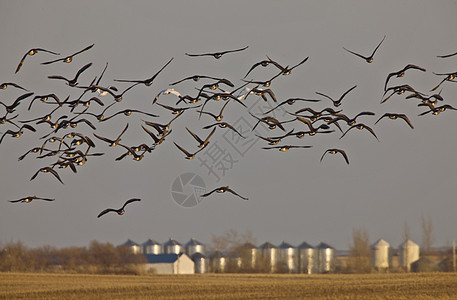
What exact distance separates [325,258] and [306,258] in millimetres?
4329

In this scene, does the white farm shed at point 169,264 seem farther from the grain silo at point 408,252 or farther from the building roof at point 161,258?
the grain silo at point 408,252

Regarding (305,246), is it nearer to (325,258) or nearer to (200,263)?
(325,258)

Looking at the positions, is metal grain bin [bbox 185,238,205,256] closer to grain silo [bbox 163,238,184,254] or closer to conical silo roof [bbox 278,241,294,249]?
grain silo [bbox 163,238,184,254]

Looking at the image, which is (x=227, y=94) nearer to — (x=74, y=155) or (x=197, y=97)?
(x=197, y=97)

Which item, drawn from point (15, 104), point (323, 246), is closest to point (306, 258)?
point (323, 246)

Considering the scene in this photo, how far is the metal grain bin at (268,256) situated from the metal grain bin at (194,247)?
1281 cm

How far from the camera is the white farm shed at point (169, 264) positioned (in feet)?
372

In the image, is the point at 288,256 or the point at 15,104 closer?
the point at 15,104

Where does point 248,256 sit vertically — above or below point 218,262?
above

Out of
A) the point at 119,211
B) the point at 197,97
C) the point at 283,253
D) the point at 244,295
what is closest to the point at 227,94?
the point at 197,97

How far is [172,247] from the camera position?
480 feet

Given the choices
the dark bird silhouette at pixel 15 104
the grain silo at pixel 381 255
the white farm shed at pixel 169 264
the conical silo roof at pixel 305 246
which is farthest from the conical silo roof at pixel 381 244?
the dark bird silhouette at pixel 15 104

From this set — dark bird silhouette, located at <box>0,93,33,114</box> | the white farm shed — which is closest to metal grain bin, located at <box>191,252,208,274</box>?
the white farm shed

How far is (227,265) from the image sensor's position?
124625mm
